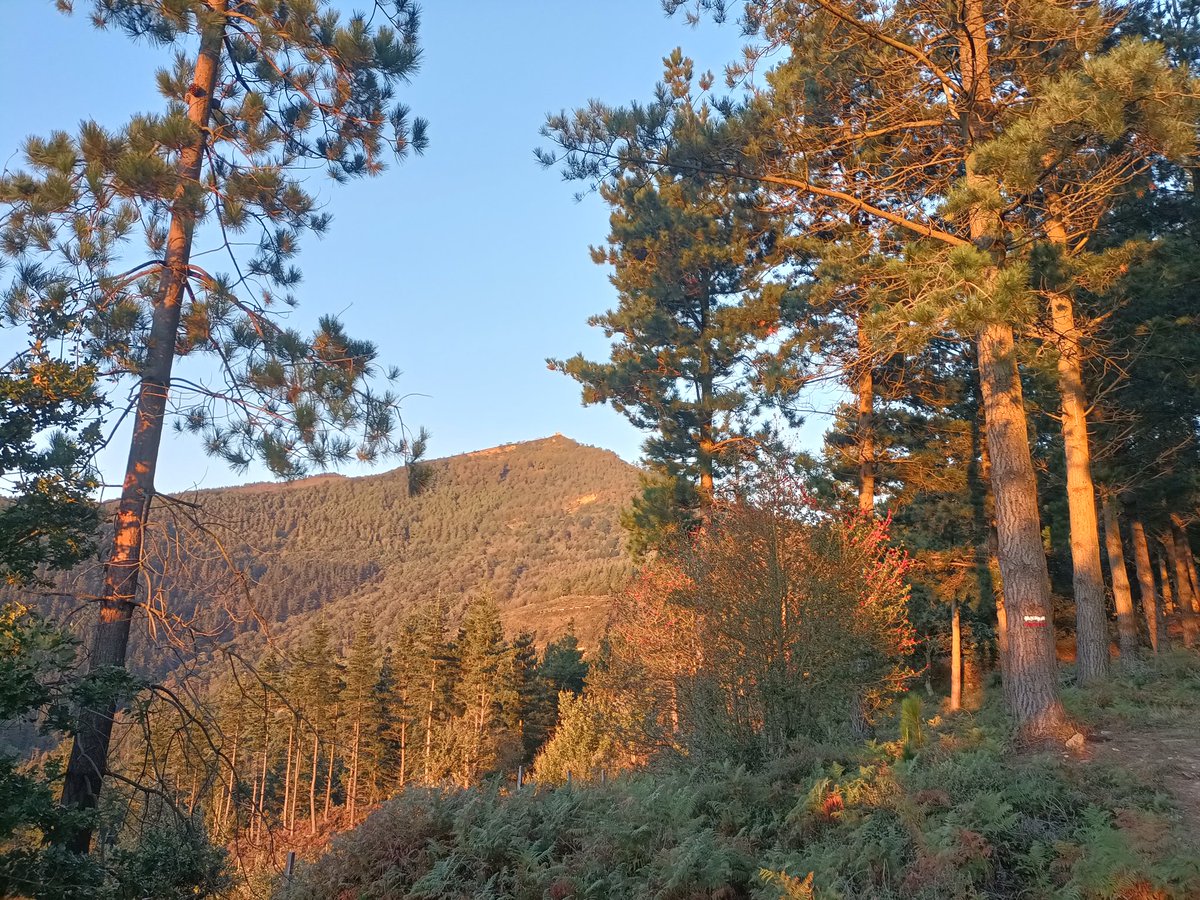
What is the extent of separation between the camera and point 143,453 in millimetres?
7969

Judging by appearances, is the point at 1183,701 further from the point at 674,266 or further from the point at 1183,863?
the point at 674,266

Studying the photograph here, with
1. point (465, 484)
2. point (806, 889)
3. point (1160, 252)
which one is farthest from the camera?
point (465, 484)

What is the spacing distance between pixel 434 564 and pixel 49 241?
13916 cm

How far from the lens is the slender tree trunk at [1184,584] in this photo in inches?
761

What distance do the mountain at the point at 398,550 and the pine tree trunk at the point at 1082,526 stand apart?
9.39 m

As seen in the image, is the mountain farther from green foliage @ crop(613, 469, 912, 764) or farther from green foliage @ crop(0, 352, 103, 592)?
green foliage @ crop(613, 469, 912, 764)

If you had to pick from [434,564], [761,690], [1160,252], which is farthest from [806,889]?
[434,564]

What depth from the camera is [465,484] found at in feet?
584

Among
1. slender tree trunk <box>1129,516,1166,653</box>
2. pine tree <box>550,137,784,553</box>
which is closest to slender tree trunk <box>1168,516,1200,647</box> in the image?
slender tree trunk <box>1129,516,1166,653</box>

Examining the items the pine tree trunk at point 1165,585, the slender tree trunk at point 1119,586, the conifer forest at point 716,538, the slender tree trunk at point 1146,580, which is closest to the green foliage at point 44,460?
the conifer forest at point 716,538

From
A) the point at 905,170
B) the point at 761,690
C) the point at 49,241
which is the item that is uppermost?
the point at 905,170

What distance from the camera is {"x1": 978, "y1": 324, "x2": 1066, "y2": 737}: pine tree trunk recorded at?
7773 millimetres

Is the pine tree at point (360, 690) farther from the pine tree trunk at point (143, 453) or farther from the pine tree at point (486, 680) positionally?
the pine tree trunk at point (143, 453)

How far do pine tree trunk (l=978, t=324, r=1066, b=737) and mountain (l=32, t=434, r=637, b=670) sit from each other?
6.44 meters
